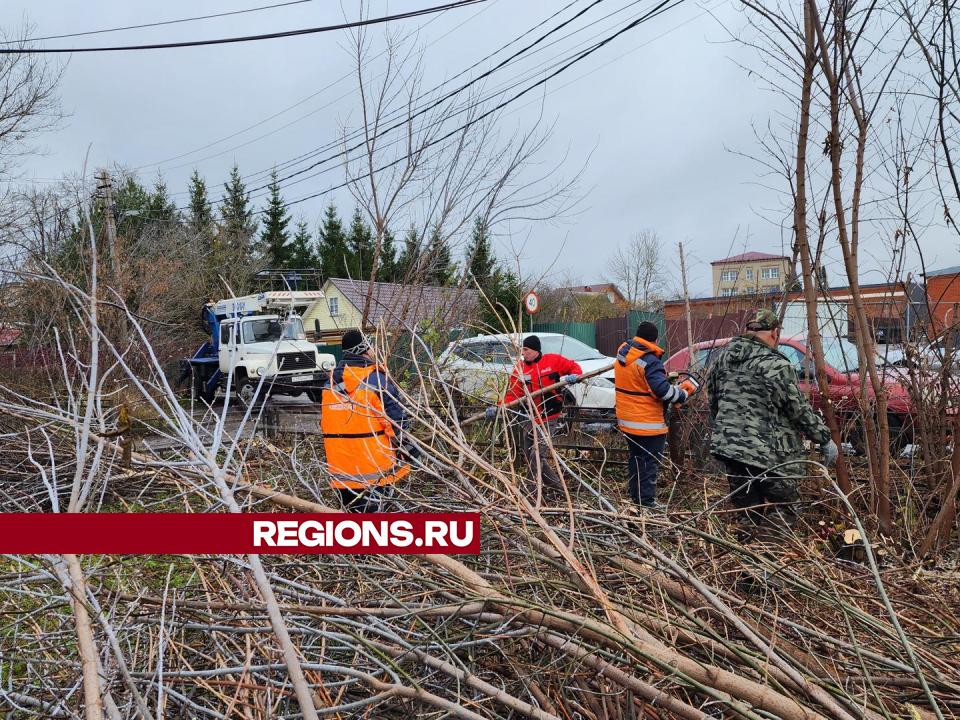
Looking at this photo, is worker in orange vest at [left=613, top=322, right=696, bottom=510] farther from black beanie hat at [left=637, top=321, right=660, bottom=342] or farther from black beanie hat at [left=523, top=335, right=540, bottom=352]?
black beanie hat at [left=523, top=335, right=540, bottom=352]

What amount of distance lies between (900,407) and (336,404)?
3.79m

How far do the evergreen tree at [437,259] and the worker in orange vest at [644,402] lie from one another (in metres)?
2.82

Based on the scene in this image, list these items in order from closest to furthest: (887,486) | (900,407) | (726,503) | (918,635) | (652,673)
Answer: (652,673) → (918,635) → (887,486) → (726,503) → (900,407)

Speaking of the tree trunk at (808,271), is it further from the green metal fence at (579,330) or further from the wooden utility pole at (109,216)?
the green metal fence at (579,330)

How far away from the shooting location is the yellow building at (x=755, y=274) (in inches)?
188

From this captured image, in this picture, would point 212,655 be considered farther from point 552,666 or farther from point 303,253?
point 303,253

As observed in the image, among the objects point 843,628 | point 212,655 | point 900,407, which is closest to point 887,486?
point 900,407

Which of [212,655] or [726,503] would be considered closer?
[212,655]

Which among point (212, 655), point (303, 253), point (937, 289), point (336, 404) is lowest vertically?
point (212, 655)

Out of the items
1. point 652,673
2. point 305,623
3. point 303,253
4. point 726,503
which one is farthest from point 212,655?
point 303,253

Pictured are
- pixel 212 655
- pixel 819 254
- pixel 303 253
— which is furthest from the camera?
pixel 303 253

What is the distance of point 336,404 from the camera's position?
13.7 ft

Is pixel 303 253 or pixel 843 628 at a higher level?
pixel 303 253

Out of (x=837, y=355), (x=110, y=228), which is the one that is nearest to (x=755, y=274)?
(x=837, y=355)
